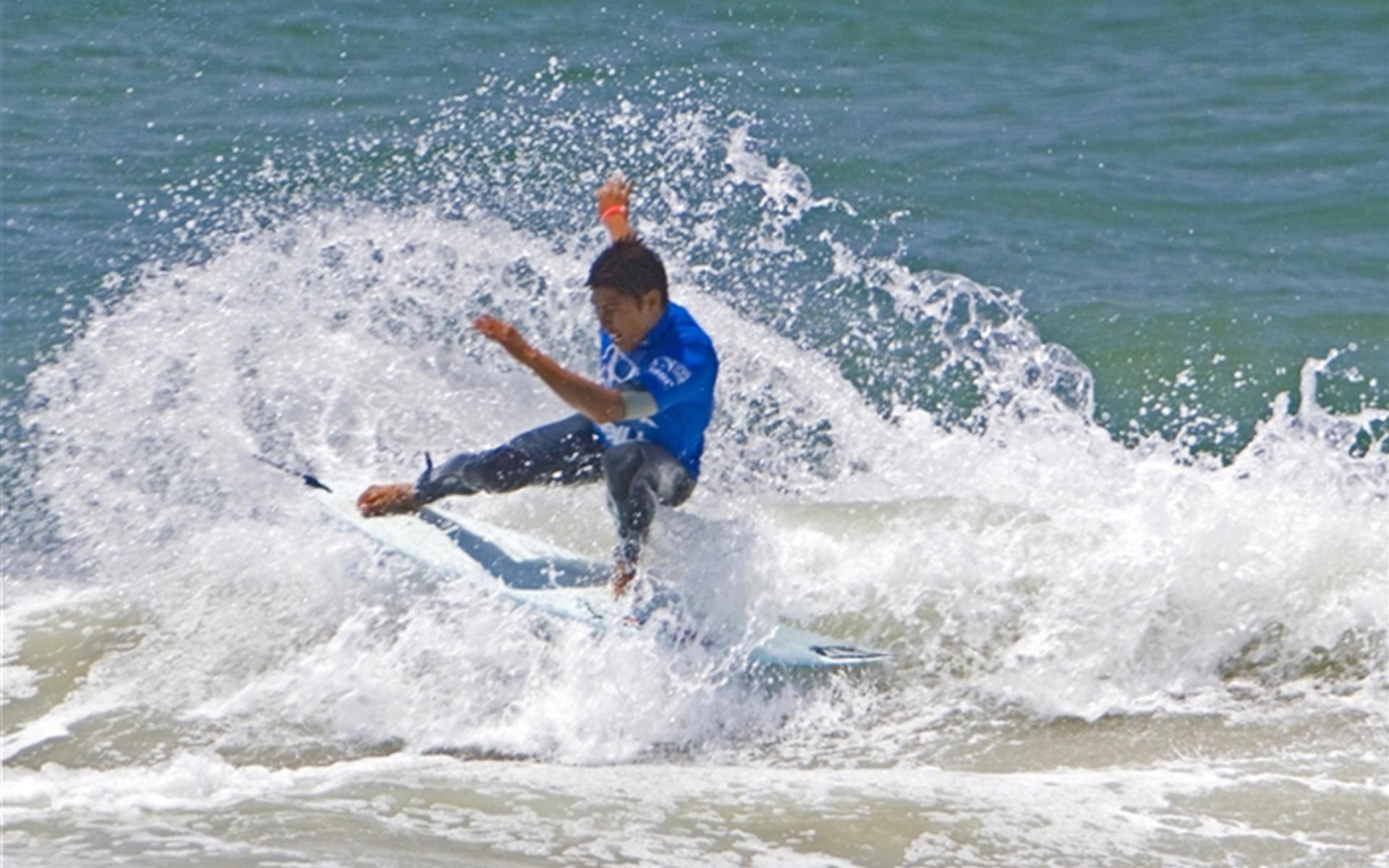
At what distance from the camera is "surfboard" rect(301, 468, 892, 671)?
5.97 metres

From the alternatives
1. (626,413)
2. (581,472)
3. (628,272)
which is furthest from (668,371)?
(581,472)

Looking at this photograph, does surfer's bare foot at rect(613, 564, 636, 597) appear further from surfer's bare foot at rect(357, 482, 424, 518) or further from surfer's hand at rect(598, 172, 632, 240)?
surfer's hand at rect(598, 172, 632, 240)

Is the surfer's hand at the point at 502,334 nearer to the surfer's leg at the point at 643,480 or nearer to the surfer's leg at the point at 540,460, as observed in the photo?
the surfer's leg at the point at 643,480

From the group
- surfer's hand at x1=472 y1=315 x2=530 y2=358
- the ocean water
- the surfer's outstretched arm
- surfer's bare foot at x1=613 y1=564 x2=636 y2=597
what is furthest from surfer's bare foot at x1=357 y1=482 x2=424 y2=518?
surfer's hand at x1=472 y1=315 x2=530 y2=358

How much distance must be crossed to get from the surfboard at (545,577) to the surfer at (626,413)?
0.46 feet

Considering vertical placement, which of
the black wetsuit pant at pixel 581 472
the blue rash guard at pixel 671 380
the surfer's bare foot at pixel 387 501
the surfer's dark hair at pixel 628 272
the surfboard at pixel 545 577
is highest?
the surfer's dark hair at pixel 628 272

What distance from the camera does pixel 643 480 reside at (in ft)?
19.2

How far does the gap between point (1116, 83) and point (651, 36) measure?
131 inches

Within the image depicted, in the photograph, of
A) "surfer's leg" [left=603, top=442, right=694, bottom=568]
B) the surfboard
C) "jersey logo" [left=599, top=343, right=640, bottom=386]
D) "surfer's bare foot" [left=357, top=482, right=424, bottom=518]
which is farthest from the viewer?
"surfer's bare foot" [left=357, top=482, right=424, bottom=518]

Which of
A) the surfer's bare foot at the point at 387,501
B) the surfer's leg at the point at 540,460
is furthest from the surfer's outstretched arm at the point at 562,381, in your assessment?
the surfer's bare foot at the point at 387,501

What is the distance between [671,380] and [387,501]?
147 centimetres

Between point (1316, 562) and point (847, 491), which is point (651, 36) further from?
point (1316, 562)

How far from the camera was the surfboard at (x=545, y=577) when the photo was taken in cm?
597

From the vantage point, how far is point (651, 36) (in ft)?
43.4
